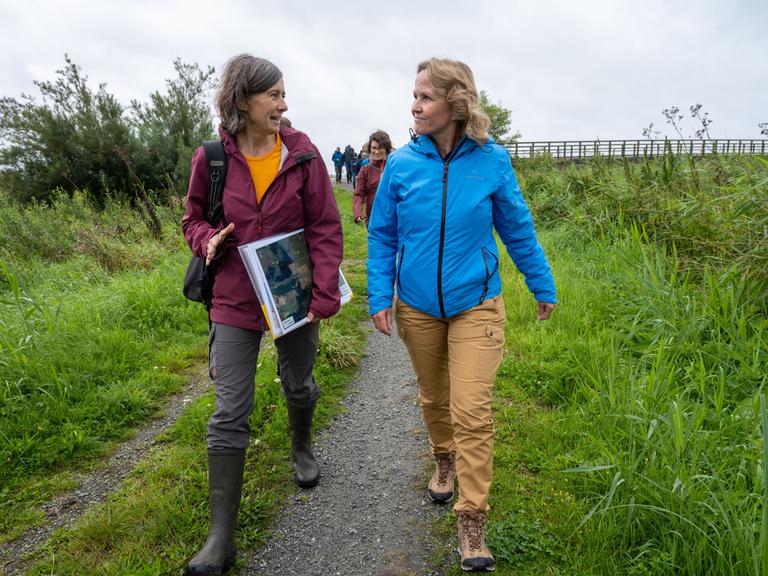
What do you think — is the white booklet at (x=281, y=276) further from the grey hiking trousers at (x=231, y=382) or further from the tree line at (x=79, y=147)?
the tree line at (x=79, y=147)

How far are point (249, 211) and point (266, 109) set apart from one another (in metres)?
0.49

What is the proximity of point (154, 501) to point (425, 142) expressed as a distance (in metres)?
2.34

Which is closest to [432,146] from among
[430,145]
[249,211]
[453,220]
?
[430,145]

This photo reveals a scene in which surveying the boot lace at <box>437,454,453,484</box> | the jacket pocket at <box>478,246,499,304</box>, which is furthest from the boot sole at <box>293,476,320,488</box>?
the jacket pocket at <box>478,246,499,304</box>

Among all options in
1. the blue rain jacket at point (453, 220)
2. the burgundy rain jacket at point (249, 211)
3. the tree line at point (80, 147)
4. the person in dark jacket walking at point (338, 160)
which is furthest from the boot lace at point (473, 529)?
the person in dark jacket walking at point (338, 160)

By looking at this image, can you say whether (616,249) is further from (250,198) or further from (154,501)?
(154,501)

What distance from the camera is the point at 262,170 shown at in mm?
2629

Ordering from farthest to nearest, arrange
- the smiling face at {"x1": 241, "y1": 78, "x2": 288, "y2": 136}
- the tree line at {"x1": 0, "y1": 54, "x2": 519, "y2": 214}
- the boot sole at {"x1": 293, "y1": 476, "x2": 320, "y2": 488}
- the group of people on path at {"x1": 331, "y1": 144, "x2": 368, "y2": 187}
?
the group of people on path at {"x1": 331, "y1": 144, "x2": 368, "y2": 187}
the tree line at {"x1": 0, "y1": 54, "x2": 519, "y2": 214}
the boot sole at {"x1": 293, "y1": 476, "x2": 320, "y2": 488}
the smiling face at {"x1": 241, "y1": 78, "x2": 288, "y2": 136}

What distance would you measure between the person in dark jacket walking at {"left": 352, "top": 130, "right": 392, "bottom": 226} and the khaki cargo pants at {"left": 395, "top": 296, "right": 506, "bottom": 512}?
462 centimetres

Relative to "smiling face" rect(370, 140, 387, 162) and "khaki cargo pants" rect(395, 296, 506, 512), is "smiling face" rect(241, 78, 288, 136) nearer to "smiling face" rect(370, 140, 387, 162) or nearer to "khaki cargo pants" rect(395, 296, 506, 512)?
"khaki cargo pants" rect(395, 296, 506, 512)

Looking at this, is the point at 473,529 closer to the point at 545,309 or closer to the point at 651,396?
the point at 545,309

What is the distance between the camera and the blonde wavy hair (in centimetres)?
244

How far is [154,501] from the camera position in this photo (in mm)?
2859

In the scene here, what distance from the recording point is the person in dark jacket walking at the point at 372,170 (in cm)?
752
